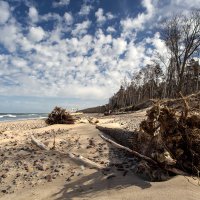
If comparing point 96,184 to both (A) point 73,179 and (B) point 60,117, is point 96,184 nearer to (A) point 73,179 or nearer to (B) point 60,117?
(A) point 73,179

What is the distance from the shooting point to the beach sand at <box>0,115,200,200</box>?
4621 mm

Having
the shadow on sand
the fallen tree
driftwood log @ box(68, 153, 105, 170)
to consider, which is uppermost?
the fallen tree

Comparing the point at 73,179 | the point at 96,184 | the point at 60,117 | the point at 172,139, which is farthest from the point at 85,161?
the point at 60,117

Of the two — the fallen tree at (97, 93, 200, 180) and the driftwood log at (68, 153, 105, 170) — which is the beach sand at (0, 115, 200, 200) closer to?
the driftwood log at (68, 153, 105, 170)

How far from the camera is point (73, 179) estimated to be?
5656mm

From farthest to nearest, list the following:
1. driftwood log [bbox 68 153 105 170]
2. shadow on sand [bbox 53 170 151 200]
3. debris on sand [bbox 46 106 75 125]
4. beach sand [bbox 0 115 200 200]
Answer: debris on sand [bbox 46 106 75 125] < driftwood log [bbox 68 153 105 170] < shadow on sand [bbox 53 170 151 200] < beach sand [bbox 0 115 200 200]

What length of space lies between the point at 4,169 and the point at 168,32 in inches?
1132

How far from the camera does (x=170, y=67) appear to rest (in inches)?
1570

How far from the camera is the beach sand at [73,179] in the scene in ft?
15.2

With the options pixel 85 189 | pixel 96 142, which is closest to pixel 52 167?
pixel 85 189

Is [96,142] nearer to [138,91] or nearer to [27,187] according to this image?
[27,187]

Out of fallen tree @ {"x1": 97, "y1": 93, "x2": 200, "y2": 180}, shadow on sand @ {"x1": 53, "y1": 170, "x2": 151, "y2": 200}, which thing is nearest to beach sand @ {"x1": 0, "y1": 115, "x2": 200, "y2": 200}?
shadow on sand @ {"x1": 53, "y1": 170, "x2": 151, "y2": 200}

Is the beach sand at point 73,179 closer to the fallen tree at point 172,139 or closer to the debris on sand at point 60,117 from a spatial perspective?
the fallen tree at point 172,139

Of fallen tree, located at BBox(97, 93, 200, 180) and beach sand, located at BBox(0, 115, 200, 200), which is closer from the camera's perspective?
beach sand, located at BBox(0, 115, 200, 200)
